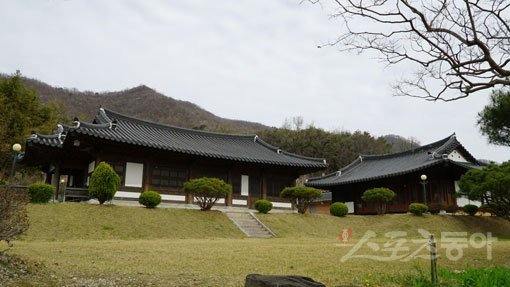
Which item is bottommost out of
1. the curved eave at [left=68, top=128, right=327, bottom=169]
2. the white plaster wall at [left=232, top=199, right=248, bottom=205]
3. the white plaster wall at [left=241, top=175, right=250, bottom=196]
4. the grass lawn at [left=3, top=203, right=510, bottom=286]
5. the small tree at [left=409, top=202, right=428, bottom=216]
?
the grass lawn at [left=3, top=203, right=510, bottom=286]

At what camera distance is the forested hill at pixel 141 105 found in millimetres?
64250

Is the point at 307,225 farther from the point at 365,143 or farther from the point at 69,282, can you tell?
the point at 365,143

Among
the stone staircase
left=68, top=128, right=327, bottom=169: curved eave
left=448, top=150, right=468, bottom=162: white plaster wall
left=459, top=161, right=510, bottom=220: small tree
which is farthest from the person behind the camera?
left=448, top=150, right=468, bottom=162: white plaster wall

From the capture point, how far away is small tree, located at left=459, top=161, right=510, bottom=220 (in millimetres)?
11375

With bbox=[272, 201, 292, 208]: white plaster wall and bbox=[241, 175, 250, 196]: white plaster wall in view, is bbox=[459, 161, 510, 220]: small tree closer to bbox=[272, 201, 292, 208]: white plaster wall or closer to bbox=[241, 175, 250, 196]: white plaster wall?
bbox=[241, 175, 250, 196]: white plaster wall

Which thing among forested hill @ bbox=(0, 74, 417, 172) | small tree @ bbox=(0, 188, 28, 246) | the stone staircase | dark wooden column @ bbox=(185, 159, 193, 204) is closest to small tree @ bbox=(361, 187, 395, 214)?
the stone staircase

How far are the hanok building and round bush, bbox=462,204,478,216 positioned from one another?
939 centimetres

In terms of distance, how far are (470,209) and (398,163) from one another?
6.55 metres

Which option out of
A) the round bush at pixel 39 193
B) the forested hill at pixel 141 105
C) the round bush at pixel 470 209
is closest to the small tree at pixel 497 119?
the round bush at pixel 470 209

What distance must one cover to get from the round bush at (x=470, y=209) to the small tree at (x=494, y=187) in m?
14.7

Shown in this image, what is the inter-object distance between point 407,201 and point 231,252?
20351 millimetres

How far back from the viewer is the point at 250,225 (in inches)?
771

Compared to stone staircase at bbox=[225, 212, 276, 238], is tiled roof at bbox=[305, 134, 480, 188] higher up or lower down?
higher up

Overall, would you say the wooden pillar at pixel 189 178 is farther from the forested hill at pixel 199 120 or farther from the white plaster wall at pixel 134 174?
the forested hill at pixel 199 120
